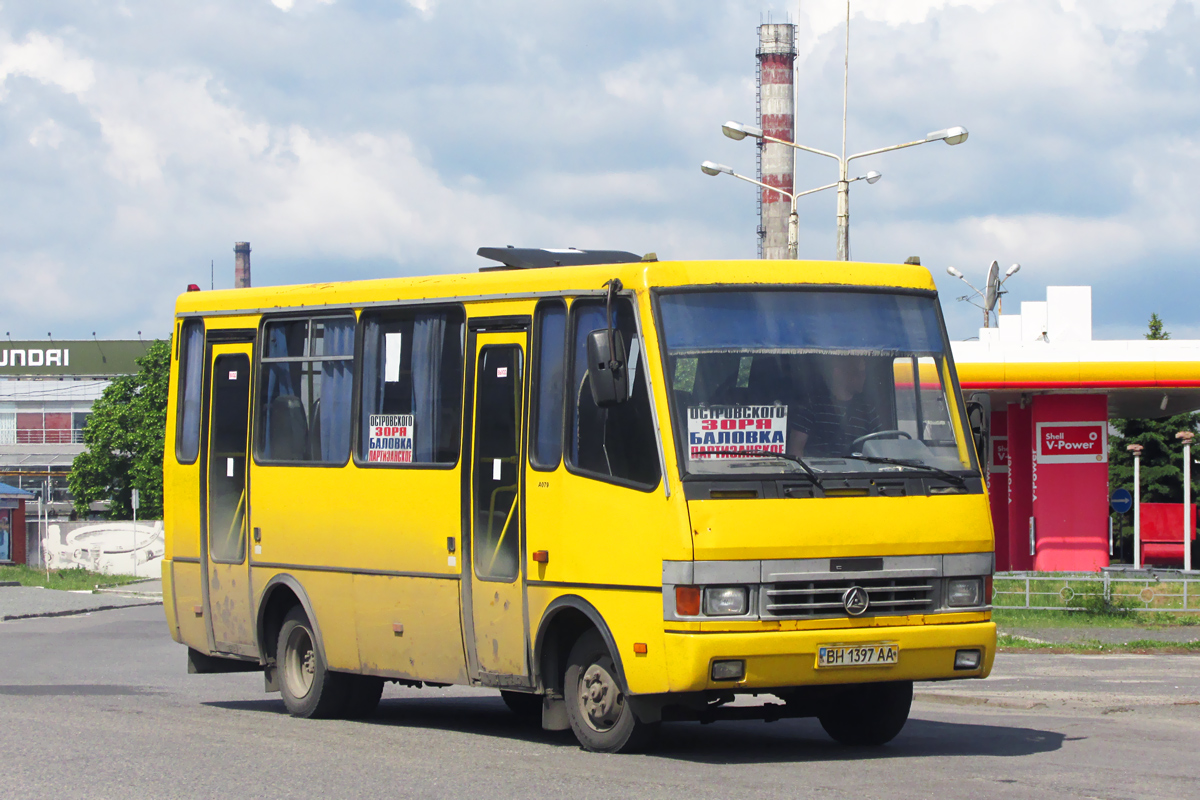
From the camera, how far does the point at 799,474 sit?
9.34 metres

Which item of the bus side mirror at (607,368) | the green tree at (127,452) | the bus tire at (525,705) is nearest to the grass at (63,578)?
the green tree at (127,452)

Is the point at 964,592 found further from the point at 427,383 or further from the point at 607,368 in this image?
the point at 427,383

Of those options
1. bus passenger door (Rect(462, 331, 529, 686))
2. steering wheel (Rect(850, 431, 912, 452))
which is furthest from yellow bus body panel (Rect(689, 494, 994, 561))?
bus passenger door (Rect(462, 331, 529, 686))

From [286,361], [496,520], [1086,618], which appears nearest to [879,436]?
Answer: [496,520]

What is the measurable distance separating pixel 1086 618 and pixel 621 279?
16.6 meters

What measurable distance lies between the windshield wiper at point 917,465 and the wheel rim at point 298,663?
5006mm

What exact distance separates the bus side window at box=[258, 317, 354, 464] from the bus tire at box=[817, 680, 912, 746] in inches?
155

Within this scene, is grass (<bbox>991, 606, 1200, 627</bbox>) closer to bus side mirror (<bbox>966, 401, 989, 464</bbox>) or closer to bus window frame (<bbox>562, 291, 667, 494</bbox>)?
bus side mirror (<bbox>966, 401, 989, 464</bbox>)

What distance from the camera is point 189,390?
45.8ft

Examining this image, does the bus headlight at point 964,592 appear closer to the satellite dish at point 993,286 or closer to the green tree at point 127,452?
the satellite dish at point 993,286

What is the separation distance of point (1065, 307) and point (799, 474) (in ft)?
104

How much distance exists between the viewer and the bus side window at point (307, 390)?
40.2 ft

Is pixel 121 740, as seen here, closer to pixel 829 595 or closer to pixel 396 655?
pixel 396 655

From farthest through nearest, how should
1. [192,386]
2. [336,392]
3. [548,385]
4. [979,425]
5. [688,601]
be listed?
[192,386] → [336,392] → [548,385] → [979,425] → [688,601]
